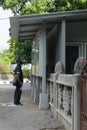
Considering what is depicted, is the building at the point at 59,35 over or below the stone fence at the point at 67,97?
over

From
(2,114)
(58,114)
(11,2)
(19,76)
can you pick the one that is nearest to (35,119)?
(58,114)

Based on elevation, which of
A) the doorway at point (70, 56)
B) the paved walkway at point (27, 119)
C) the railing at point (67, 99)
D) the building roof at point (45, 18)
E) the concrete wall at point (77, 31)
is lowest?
the paved walkway at point (27, 119)

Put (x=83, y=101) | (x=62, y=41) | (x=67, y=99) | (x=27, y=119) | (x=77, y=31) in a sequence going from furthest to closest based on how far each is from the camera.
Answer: (x=77, y=31)
(x=62, y=41)
(x=27, y=119)
(x=67, y=99)
(x=83, y=101)

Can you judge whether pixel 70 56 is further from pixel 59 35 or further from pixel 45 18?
pixel 45 18

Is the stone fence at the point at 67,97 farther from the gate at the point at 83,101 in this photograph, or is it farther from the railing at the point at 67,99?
the gate at the point at 83,101

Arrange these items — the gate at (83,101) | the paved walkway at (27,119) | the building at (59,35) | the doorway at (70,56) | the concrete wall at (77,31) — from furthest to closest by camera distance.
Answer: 1. the doorway at (70,56)
2. the concrete wall at (77,31)
3. the building at (59,35)
4. the paved walkway at (27,119)
5. the gate at (83,101)

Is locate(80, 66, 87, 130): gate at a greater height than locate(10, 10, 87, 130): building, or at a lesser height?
lesser

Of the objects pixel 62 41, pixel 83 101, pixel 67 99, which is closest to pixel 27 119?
pixel 67 99

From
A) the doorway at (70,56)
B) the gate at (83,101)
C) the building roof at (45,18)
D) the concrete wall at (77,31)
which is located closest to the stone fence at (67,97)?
the gate at (83,101)

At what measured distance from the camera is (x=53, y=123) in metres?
12.1

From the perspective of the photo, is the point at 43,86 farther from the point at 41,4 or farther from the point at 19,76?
the point at 41,4

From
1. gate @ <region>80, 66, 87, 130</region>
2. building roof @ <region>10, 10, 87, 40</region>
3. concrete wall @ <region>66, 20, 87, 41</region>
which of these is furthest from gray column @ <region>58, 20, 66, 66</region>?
gate @ <region>80, 66, 87, 130</region>

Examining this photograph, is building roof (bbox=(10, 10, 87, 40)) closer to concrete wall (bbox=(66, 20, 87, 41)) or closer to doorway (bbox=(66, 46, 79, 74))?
concrete wall (bbox=(66, 20, 87, 41))

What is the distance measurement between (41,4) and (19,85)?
854 centimetres
